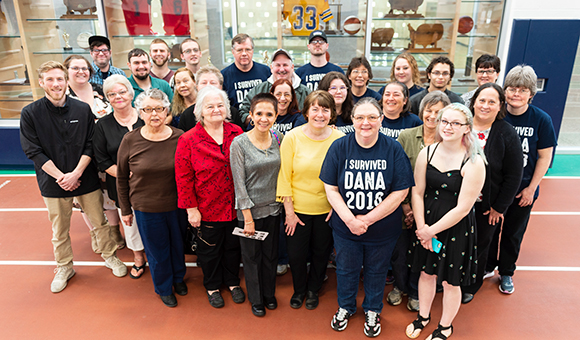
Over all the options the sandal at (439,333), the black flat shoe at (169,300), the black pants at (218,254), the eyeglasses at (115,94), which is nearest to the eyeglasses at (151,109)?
the eyeglasses at (115,94)

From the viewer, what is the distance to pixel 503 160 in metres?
2.89

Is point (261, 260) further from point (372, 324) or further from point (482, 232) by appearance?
point (482, 232)

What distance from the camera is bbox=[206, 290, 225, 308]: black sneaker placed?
10.8 feet

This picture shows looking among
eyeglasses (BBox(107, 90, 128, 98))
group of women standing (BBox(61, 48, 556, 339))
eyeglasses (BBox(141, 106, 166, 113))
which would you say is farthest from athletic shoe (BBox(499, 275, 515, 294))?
eyeglasses (BBox(107, 90, 128, 98))

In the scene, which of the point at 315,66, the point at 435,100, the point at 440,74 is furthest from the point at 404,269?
the point at 315,66

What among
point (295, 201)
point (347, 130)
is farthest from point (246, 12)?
point (295, 201)

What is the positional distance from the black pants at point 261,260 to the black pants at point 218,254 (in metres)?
0.20

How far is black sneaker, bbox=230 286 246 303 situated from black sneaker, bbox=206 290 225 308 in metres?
0.11

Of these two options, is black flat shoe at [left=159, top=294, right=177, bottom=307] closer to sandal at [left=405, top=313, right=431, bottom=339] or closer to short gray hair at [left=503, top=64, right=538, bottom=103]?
sandal at [left=405, top=313, right=431, bottom=339]

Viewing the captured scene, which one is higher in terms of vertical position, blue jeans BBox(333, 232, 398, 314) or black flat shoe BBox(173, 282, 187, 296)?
blue jeans BBox(333, 232, 398, 314)

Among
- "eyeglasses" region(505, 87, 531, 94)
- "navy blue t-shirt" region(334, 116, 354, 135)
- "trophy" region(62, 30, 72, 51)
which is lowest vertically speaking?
"navy blue t-shirt" region(334, 116, 354, 135)

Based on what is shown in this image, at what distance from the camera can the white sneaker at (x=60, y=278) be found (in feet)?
11.6

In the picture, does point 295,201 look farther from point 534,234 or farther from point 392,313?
point 534,234

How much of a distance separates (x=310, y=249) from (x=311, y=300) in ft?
1.49
